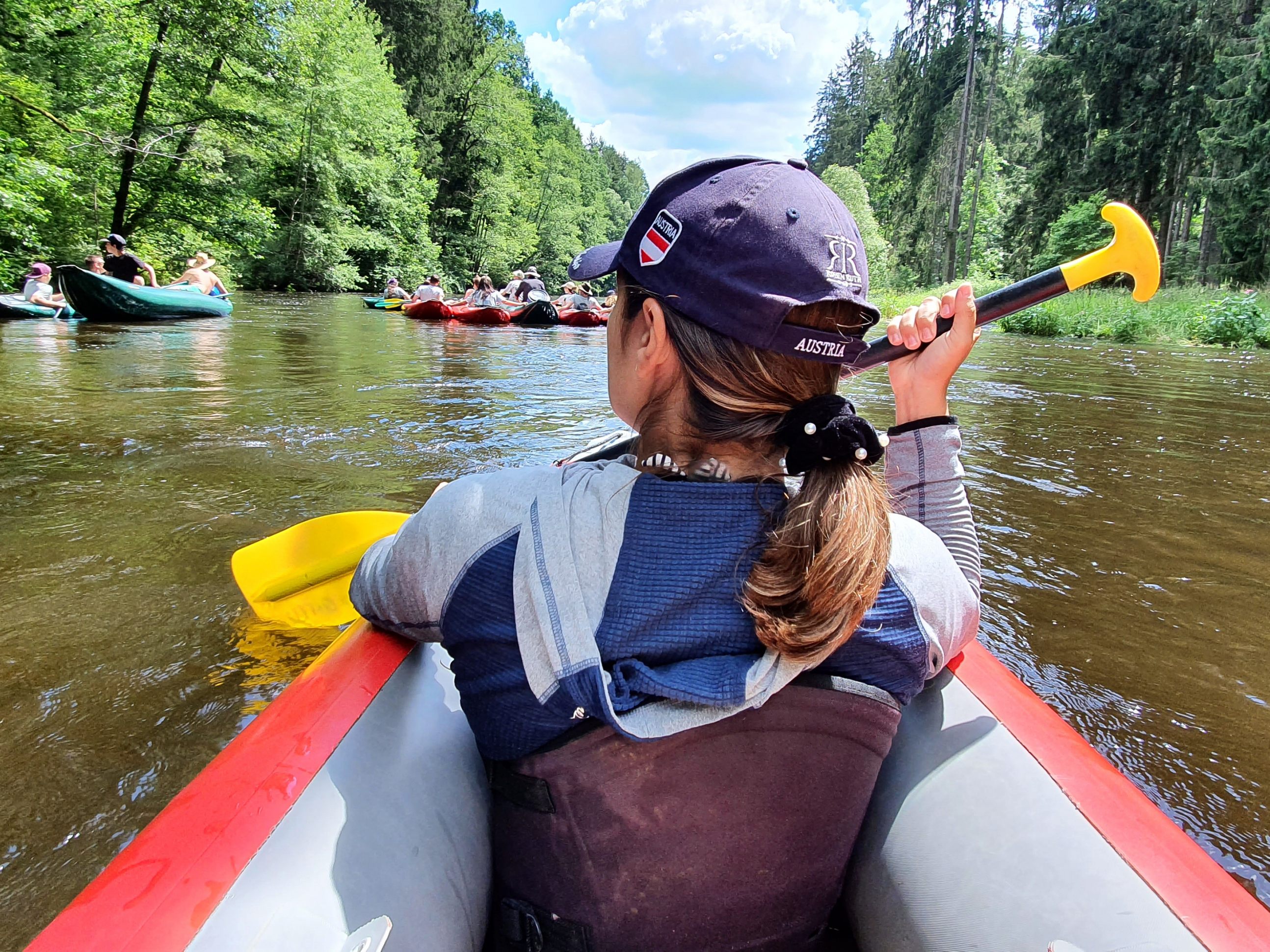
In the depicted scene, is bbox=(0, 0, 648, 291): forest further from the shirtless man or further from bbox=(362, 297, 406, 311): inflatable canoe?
bbox=(362, 297, 406, 311): inflatable canoe

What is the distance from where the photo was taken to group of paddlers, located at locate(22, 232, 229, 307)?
35.5ft

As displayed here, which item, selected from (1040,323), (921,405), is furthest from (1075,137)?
(921,405)

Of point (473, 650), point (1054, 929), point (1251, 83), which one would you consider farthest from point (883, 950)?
point (1251, 83)

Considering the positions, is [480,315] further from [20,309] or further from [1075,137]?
[1075,137]

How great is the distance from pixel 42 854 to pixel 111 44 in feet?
46.8

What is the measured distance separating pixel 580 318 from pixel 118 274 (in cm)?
804

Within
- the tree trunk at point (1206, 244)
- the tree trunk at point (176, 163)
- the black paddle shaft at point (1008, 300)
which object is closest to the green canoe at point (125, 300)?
the tree trunk at point (176, 163)

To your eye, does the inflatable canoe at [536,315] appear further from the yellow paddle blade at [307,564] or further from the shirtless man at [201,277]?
the yellow paddle blade at [307,564]

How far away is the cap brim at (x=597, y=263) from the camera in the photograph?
1064 mm

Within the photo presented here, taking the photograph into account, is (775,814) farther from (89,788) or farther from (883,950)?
(89,788)

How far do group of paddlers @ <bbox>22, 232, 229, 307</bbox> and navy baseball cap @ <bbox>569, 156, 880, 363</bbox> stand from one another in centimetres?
1250

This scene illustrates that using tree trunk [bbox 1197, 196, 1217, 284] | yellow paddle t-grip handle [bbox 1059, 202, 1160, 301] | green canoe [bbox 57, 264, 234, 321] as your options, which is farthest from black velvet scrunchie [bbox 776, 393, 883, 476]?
tree trunk [bbox 1197, 196, 1217, 284]

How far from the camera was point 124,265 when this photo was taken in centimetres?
1190

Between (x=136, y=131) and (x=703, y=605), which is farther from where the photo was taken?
(x=136, y=131)
